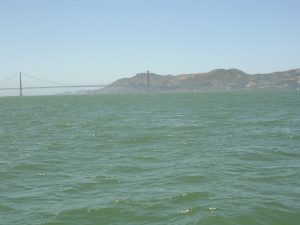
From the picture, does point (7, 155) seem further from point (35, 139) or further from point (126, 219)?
point (126, 219)

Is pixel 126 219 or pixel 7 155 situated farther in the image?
pixel 7 155

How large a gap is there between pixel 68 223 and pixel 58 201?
1.65 meters

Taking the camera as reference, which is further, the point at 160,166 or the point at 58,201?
the point at 160,166

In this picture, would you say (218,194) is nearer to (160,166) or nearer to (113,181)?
(113,181)

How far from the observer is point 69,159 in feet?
54.9

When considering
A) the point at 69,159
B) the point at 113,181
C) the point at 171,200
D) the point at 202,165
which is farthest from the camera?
the point at 69,159

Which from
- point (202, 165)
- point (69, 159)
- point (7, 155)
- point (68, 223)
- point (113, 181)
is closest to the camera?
point (68, 223)

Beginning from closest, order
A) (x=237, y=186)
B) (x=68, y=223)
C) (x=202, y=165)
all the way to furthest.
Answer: (x=68, y=223) → (x=237, y=186) → (x=202, y=165)

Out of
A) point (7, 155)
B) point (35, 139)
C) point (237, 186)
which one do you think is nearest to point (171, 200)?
point (237, 186)

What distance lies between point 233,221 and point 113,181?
428 cm

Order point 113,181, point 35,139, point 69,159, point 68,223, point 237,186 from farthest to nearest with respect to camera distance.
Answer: point 35,139
point 69,159
point 113,181
point 237,186
point 68,223

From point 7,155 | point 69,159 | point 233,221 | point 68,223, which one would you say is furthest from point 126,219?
point 7,155

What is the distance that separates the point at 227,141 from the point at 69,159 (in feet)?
23.8

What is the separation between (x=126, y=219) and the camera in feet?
30.8
